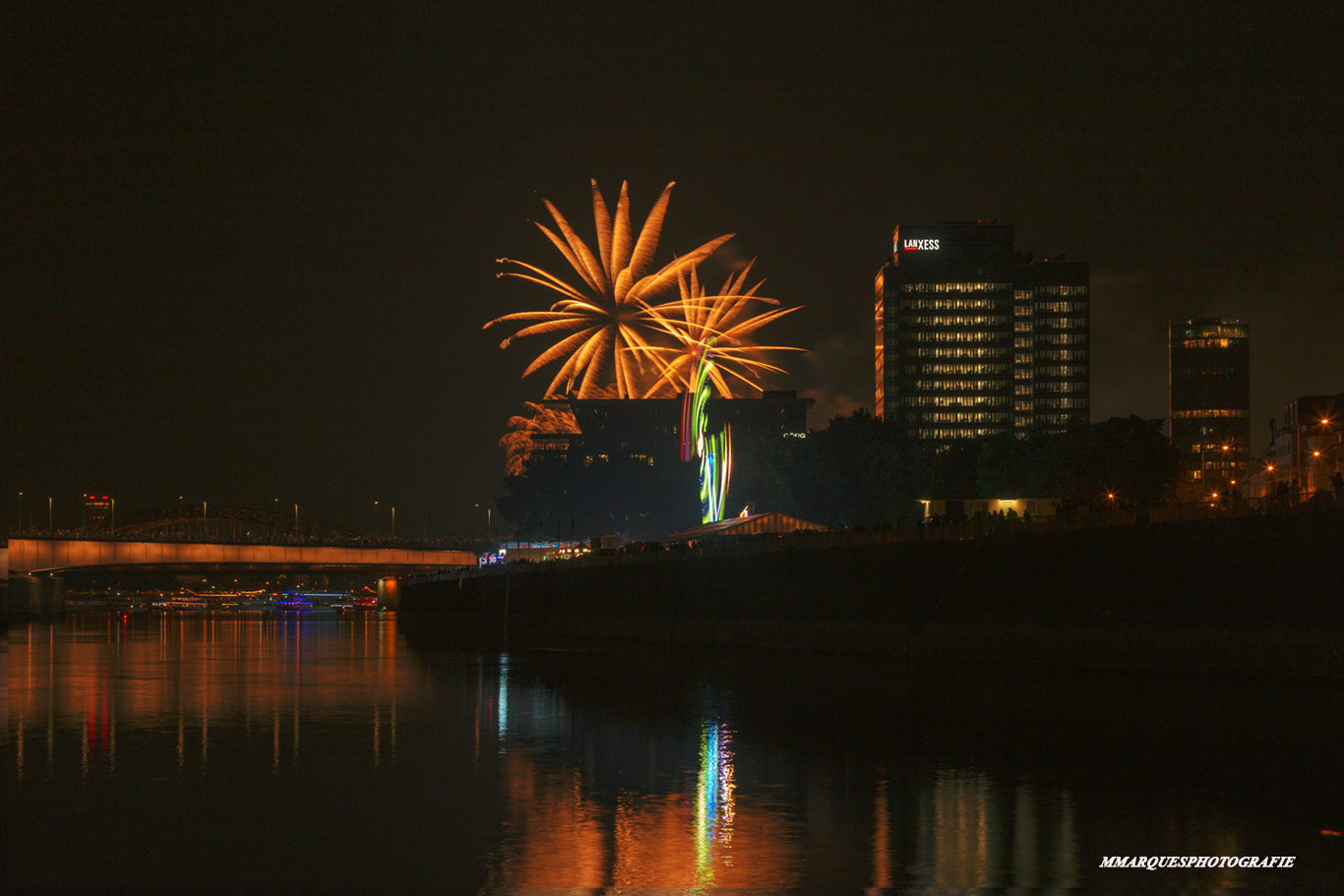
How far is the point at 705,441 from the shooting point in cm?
11738

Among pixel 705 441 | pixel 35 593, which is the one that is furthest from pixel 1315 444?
pixel 35 593

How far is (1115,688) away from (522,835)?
1234 inches

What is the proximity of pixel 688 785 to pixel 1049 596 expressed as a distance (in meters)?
36.0

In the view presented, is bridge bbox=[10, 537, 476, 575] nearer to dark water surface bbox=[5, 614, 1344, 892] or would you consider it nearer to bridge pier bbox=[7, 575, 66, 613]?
bridge pier bbox=[7, 575, 66, 613]

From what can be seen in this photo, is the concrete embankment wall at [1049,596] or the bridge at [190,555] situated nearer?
the concrete embankment wall at [1049,596]

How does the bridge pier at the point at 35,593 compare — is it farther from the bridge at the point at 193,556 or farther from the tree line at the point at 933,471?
the tree line at the point at 933,471

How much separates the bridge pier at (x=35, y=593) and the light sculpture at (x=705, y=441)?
101105 millimetres

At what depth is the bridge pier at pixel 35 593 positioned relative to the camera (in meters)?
173

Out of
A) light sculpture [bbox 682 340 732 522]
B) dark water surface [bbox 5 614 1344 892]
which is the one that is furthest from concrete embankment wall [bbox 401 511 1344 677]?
light sculpture [bbox 682 340 732 522]

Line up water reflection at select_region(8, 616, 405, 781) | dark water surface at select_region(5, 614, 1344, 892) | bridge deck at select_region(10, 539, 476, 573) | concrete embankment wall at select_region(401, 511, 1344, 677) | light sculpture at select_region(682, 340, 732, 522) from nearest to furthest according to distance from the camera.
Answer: dark water surface at select_region(5, 614, 1344, 892)
water reflection at select_region(8, 616, 405, 781)
concrete embankment wall at select_region(401, 511, 1344, 677)
light sculpture at select_region(682, 340, 732, 522)
bridge deck at select_region(10, 539, 476, 573)

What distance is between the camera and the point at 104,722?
1677 inches

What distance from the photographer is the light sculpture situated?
343 feet

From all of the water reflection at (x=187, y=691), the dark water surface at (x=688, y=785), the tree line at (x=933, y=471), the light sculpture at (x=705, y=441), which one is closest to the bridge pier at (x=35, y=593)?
the water reflection at (x=187, y=691)

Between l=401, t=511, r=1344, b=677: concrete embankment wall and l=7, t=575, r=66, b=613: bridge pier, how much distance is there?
112m
